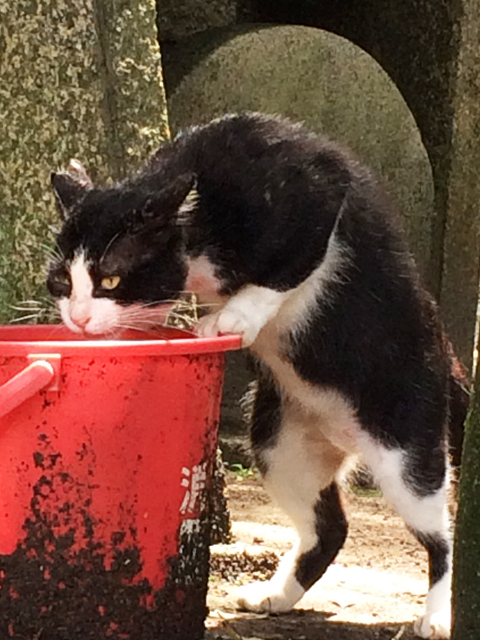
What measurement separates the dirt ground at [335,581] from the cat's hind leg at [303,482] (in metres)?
0.09

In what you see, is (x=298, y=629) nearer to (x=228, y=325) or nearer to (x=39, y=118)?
(x=228, y=325)

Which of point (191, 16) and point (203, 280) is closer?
point (203, 280)

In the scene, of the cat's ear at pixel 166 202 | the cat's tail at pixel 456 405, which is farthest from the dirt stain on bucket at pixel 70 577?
the cat's tail at pixel 456 405

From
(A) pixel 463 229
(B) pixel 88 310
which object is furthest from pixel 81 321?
(A) pixel 463 229

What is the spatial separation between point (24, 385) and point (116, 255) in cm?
37

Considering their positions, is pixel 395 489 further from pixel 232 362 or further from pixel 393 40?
pixel 393 40

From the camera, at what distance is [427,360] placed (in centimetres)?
245

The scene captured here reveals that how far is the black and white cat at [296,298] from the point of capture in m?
2.08

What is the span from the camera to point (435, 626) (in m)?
2.26

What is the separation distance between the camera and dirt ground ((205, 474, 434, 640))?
2334mm

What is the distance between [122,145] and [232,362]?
1.61m

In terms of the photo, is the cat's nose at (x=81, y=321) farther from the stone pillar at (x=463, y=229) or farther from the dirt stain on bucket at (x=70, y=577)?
the stone pillar at (x=463, y=229)

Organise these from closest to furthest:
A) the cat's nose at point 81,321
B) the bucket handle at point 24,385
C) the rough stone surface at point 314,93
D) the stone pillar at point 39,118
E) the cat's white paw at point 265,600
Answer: the bucket handle at point 24,385 < the cat's nose at point 81,321 < the stone pillar at point 39,118 < the cat's white paw at point 265,600 < the rough stone surface at point 314,93

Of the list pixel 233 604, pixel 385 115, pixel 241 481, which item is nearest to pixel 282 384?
pixel 233 604
